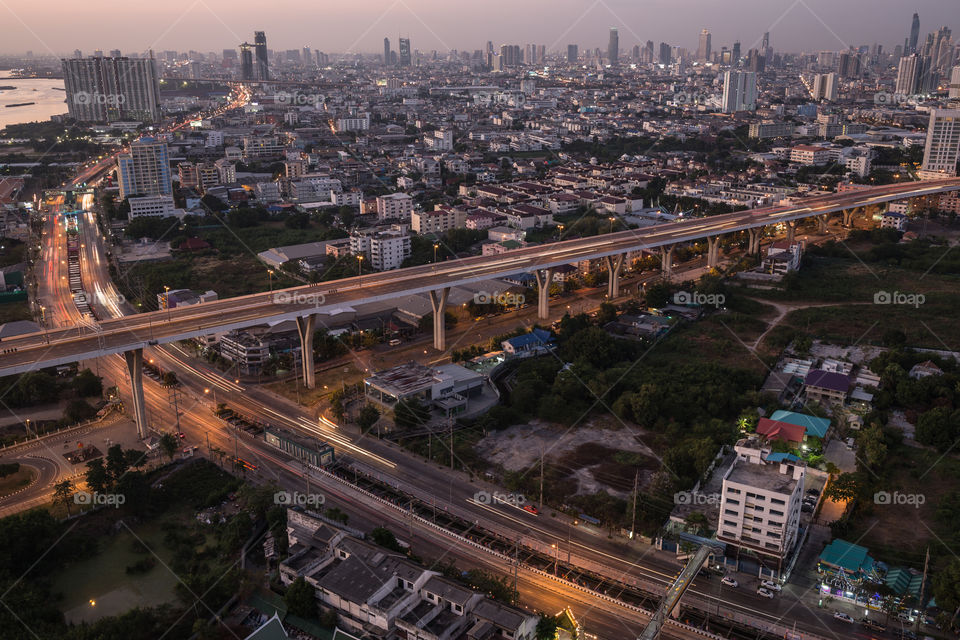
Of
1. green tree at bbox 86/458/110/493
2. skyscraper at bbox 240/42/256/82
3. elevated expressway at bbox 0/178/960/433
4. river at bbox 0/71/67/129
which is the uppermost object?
skyscraper at bbox 240/42/256/82

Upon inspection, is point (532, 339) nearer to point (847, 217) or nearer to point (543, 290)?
point (543, 290)

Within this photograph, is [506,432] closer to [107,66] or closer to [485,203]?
[485,203]

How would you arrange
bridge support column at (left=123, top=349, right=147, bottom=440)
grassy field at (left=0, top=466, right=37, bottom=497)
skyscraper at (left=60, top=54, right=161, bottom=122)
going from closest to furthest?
grassy field at (left=0, top=466, right=37, bottom=497) → bridge support column at (left=123, top=349, right=147, bottom=440) → skyscraper at (left=60, top=54, right=161, bottom=122)

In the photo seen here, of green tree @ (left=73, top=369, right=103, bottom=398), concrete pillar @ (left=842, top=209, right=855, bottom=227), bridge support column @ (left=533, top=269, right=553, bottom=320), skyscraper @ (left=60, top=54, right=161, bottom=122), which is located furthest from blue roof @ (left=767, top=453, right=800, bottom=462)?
skyscraper @ (left=60, top=54, right=161, bottom=122)

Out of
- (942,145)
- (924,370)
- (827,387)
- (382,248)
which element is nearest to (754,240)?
(924,370)

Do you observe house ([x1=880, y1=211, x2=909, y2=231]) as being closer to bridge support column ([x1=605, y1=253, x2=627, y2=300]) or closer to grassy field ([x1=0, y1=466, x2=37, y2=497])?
bridge support column ([x1=605, y1=253, x2=627, y2=300])

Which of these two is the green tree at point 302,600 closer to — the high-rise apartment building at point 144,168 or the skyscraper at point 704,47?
the high-rise apartment building at point 144,168

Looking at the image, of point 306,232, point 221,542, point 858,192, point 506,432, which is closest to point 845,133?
point 858,192
